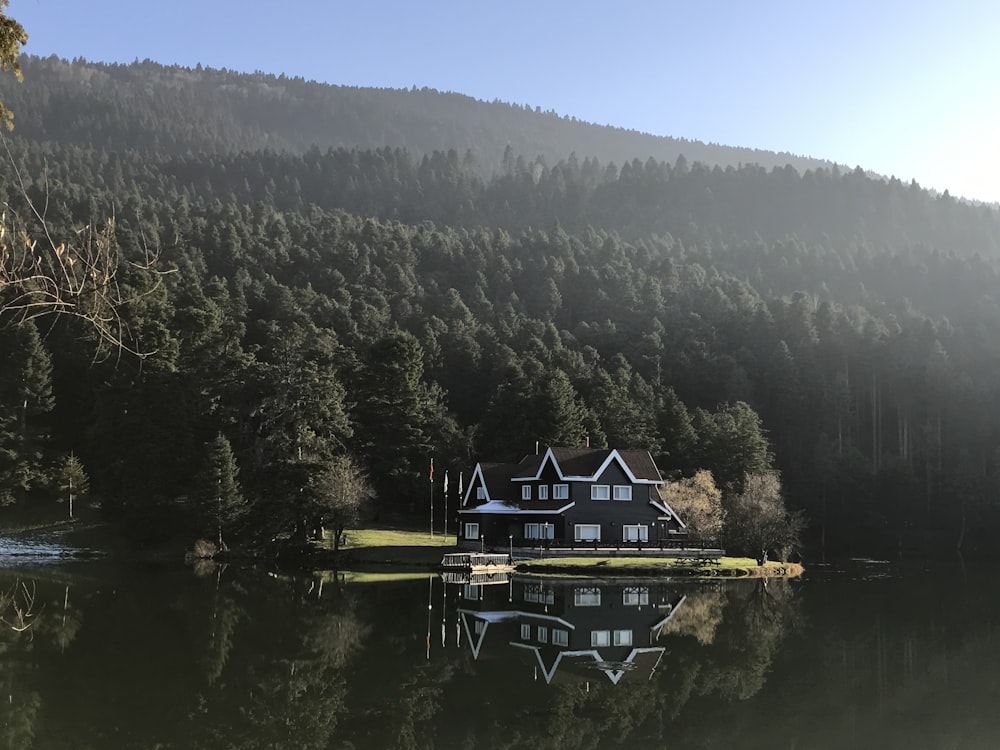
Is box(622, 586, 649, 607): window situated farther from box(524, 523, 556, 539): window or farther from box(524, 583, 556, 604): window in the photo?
box(524, 523, 556, 539): window

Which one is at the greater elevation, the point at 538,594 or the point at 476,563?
the point at 476,563

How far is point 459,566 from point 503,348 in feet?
140

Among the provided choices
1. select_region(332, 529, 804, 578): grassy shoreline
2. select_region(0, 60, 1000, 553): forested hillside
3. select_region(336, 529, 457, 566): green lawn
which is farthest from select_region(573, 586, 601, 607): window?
select_region(0, 60, 1000, 553): forested hillside

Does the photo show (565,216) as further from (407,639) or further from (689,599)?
(407,639)

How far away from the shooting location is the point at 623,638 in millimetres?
27047

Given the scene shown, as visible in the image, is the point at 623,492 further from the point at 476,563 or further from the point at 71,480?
the point at 71,480

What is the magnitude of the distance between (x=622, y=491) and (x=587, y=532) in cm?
348

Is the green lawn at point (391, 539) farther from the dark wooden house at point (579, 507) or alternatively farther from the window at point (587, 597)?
the window at point (587, 597)

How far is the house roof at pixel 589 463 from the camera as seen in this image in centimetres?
5938

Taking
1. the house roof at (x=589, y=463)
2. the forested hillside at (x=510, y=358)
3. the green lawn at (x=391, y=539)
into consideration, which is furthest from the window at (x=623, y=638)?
the green lawn at (x=391, y=539)

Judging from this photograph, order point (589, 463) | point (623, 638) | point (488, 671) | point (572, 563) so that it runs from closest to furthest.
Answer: point (488, 671) → point (623, 638) → point (572, 563) → point (589, 463)

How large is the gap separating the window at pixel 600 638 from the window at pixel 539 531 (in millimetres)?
31024

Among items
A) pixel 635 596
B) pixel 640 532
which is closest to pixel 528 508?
pixel 640 532

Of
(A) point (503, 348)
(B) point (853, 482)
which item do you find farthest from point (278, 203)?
(B) point (853, 482)
